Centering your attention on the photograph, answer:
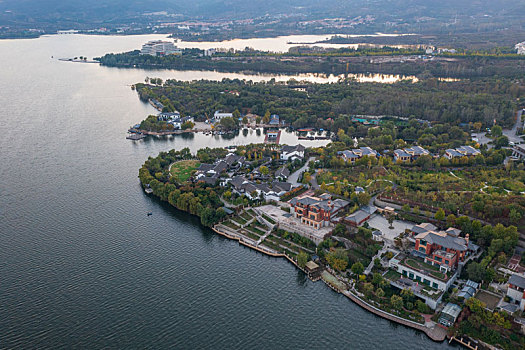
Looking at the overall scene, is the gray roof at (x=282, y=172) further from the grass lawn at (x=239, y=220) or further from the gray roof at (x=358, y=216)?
the gray roof at (x=358, y=216)

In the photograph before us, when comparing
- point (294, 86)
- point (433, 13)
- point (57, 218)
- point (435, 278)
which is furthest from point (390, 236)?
point (433, 13)

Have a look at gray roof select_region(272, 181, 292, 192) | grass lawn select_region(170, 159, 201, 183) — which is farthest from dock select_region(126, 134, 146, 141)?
gray roof select_region(272, 181, 292, 192)

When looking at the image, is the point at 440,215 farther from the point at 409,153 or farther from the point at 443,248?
the point at 409,153

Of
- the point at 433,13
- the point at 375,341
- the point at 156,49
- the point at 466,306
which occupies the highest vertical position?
the point at 433,13

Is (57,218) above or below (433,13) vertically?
below

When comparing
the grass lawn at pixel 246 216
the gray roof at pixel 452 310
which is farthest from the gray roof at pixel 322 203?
the gray roof at pixel 452 310

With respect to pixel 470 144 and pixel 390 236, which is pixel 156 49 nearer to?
pixel 470 144

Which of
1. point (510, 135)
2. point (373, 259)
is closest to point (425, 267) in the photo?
point (373, 259)
